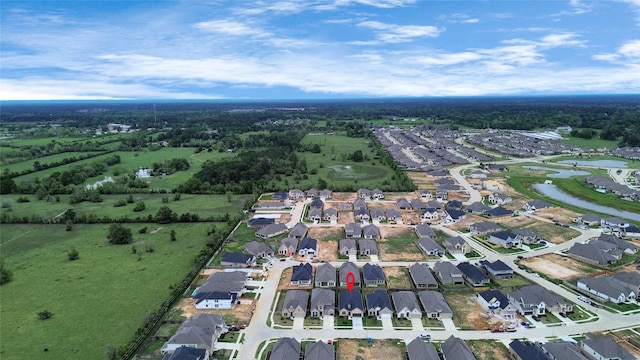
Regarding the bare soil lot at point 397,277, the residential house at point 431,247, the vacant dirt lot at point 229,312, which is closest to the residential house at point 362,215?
the residential house at point 431,247

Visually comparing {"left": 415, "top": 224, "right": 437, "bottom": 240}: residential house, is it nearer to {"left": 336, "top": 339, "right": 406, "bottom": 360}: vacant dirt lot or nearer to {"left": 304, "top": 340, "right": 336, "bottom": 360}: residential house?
{"left": 336, "top": 339, "right": 406, "bottom": 360}: vacant dirt lot

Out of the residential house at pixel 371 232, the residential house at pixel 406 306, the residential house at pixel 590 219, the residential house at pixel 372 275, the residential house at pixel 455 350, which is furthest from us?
the residential house at pixel 590 219

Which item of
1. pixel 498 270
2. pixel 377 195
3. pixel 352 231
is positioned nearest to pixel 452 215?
pixel 377 195

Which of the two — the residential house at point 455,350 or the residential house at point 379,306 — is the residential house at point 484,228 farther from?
Result: the residential house at point 455,350

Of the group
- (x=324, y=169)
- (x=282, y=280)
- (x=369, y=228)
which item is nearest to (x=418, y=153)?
(x=324, y=169)

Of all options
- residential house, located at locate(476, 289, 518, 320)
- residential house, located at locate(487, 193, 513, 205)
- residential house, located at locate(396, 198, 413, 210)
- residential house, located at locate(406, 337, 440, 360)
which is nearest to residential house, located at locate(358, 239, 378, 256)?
residential house, located at locate(476, 289, 518, 320)

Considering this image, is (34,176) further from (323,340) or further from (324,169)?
(323,340)
